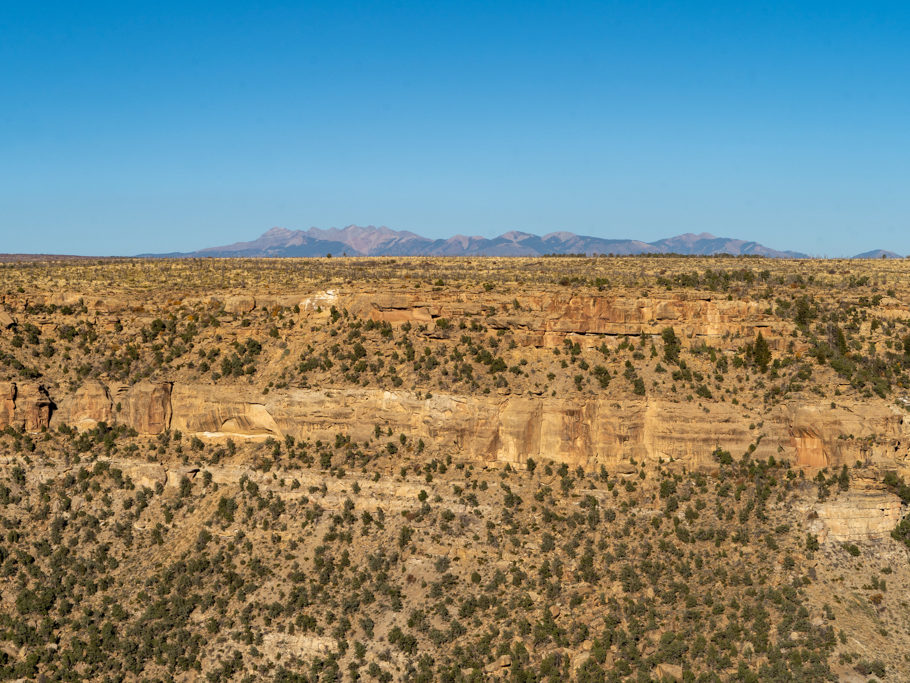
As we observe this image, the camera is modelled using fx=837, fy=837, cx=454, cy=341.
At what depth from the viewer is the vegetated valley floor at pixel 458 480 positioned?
153 ft

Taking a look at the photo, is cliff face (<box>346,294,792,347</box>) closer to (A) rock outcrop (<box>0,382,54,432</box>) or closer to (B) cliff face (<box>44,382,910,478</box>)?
(B) cliff face (<box>44,382,910,478</box>)

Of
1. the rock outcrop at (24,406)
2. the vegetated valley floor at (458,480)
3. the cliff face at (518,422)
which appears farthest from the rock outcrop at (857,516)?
the rock outcrop at (24,406)

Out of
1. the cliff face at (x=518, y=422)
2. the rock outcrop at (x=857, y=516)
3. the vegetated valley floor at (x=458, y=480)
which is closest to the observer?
the vegetated valley floor at (x=458, y=480)

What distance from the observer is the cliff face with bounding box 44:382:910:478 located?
170 feet

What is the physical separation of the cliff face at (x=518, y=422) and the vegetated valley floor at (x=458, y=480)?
0.16 m

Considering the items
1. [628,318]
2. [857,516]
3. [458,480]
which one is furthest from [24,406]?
[857,516]

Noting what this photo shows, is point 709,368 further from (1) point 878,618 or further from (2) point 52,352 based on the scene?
(2) point 52,352

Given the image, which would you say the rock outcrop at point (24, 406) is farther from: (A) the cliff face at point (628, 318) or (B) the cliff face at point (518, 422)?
(A) the cliff face at point (628, 318)

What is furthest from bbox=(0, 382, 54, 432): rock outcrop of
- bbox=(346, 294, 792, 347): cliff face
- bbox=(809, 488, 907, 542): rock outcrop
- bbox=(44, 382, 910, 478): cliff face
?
bbox=(809, 488, 907, 542): rock outcrop

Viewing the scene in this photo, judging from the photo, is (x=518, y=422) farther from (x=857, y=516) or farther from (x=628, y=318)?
(x=857, y=516)

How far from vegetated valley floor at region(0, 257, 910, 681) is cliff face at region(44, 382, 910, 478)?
165 mm

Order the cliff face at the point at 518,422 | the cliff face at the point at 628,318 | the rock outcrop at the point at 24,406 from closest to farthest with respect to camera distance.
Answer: the cliff face at the point at 518,422, the cliff face at the point at 628,318, the rock outcrop at the point at 24,406

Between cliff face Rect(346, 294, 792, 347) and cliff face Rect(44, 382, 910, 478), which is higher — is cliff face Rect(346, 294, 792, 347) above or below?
above

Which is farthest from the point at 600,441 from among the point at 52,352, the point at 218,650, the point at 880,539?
the point at 52,352
